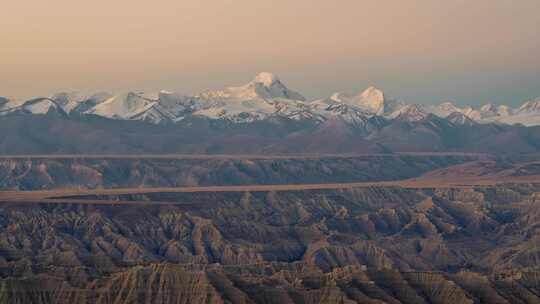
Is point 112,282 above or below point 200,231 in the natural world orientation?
above

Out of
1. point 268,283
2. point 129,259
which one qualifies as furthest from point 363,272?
point 129,259

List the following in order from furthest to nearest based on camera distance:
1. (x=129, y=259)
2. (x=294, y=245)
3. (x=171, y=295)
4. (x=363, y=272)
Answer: (x=294, y=245), (x=129, y=259), (x=363, y=272), (x=171, y=295)

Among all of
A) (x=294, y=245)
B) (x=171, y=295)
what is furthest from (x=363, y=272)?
(x=294, y=245)

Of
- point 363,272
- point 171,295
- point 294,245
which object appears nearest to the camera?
point 171,295

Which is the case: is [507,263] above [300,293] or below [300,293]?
below

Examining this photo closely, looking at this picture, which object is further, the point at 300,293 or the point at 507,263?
the point at 507,263

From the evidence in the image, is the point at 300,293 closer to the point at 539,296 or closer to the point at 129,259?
the point at 539,296

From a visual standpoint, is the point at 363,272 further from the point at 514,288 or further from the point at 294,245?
the point at 294,245

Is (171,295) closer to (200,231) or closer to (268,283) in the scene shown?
(268,283)

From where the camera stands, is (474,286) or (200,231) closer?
(474,286)
